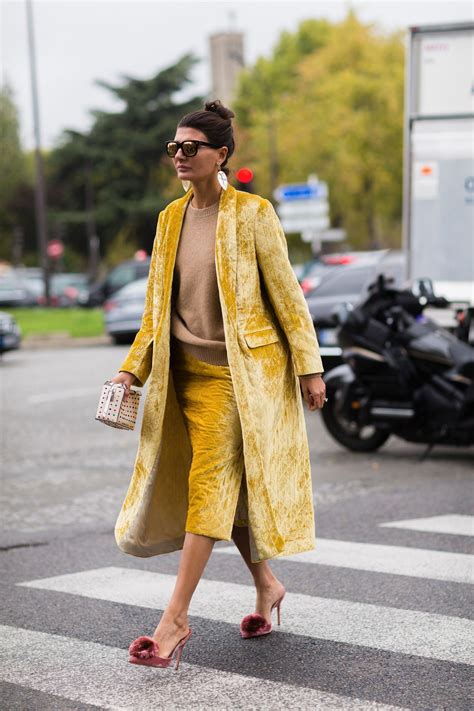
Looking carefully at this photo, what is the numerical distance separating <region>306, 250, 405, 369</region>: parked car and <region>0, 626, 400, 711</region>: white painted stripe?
8.65 metres

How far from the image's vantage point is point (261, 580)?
15.2ft

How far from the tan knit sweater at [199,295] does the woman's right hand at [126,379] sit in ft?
0.69

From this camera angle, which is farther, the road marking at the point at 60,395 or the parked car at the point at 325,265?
the parked car at the point at 325,265

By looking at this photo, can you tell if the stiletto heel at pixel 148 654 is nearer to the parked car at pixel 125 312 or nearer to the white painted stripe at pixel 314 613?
the white painted stripe at pixel 314 613

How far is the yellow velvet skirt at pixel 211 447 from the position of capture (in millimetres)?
4238

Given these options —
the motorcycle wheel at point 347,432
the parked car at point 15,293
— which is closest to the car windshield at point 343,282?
the motorcycle wheel at point 347,432

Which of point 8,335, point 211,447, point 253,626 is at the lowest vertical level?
point 8,335

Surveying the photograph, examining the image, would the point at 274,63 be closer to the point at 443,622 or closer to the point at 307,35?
the point at 307,35

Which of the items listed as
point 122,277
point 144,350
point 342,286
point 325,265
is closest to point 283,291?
point 144,350

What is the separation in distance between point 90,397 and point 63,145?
169 ft

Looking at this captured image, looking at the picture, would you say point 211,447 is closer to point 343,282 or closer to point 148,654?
point 148,654

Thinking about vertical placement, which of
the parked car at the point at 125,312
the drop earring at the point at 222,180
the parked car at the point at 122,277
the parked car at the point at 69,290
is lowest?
the parked car at the point at 69,290

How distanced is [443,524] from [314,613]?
213 centimetres

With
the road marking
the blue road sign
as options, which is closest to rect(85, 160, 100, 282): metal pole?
the blue road sign
